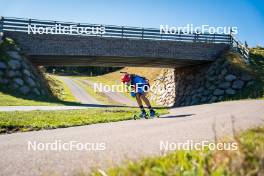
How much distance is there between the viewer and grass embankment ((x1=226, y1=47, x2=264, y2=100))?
2751cm

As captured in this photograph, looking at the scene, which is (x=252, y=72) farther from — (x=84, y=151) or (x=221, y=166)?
(x=221, y=166)

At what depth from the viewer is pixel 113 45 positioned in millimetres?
30656

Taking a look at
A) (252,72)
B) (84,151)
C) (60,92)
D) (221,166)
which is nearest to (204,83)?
(252,72)

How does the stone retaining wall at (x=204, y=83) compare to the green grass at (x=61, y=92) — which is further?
the green grass at (x=61, y=92)

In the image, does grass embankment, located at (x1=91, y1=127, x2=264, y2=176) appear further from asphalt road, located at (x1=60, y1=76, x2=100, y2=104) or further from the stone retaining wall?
asphalt road, located at (x1=60, y1=76, x2=100, y2=104)

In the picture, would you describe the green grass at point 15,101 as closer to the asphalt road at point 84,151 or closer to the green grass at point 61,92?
the green grass at point 61,92

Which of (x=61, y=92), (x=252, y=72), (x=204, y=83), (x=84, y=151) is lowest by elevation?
(x=84, y=151)

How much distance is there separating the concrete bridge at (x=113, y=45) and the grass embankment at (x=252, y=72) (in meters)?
2.19

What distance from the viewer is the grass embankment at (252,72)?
27.5 meters

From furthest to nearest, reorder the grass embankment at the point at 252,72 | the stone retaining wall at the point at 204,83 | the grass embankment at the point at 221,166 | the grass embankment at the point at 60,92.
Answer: the grass embankment at the point at 60,92, the stone retaining wall at the point at 204,83, the grass embankment at the point at 252,72, the grass embankment at the point at 221,166

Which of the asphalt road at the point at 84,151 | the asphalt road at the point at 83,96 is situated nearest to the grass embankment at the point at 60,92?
the asphalt road at the point at 83,96

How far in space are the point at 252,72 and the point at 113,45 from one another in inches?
460

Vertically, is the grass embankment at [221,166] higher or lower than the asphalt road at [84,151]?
higher

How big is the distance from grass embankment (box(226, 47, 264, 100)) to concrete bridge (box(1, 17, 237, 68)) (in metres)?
2.19
